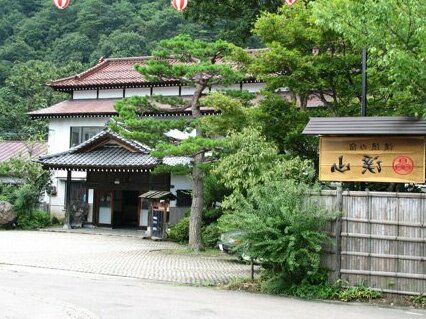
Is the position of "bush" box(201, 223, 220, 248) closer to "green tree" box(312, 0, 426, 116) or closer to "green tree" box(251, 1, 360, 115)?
"green tree" box(251, 1, 360, 115)

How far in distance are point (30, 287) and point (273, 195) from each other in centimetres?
553

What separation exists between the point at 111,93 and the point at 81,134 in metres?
3.01

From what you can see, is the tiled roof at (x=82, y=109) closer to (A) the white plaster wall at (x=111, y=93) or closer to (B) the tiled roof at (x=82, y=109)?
(B) the tiled roof at (x=82, y=109)

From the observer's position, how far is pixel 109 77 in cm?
3450

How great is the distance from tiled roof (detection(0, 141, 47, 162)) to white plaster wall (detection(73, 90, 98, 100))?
421 cm

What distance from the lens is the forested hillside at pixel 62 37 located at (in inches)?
2015

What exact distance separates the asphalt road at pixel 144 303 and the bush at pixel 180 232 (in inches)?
445

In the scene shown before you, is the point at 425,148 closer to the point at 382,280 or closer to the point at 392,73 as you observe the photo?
the point at 392,73

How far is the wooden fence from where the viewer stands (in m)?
11.6

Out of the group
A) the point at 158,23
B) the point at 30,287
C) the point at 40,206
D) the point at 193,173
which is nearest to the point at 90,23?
the point at 158,23

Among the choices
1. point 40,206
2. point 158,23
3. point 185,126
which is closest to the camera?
point 185,126

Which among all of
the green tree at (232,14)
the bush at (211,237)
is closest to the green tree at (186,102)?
the bush at (211,237)

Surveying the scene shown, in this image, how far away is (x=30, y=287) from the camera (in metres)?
11.9

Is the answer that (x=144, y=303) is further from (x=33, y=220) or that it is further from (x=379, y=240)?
(x=33, y=220)
